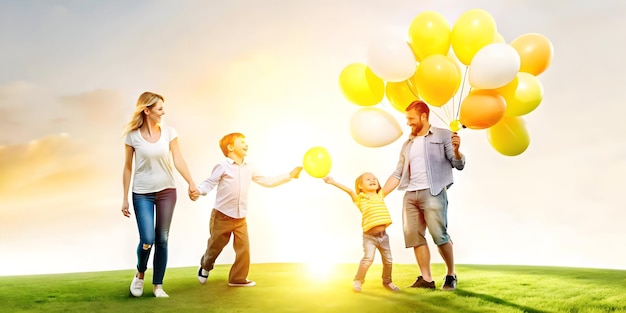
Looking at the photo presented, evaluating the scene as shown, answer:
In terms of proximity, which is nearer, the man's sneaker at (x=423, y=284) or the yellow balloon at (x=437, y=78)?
the yellow balloon at (x=437, y=78)

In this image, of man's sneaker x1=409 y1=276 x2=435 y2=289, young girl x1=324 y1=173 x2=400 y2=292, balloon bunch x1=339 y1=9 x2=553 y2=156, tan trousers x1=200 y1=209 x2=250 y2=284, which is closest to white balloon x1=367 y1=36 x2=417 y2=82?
balloon bunch x1=339 y1=9 x2=553 y2=156

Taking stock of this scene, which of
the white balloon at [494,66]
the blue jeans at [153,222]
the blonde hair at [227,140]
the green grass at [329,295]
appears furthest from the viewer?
the blonde hair at [227,140]

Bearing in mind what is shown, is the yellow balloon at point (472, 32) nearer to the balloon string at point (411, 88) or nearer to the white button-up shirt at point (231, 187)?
the balloon string at point (411, 88)

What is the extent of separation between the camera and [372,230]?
5.75 meters

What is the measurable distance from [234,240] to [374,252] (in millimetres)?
1478

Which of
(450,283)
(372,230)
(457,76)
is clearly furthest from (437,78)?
(450,283)

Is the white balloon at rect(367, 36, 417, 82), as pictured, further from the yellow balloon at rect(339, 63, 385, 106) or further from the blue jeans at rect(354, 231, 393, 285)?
the blue jeans at rect(354, 231, 393, 285)

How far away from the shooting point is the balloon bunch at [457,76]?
5445 mm

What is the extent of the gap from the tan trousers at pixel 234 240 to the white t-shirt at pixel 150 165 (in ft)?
2.62

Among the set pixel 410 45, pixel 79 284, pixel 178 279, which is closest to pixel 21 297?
pixel 79 284

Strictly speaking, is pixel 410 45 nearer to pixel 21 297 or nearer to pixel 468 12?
pixel 468 12

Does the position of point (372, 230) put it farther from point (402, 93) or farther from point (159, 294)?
point (159, 294)

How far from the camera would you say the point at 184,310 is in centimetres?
510

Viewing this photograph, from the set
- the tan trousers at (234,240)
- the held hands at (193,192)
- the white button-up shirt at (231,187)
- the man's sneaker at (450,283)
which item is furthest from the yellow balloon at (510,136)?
the held hands at (193,192)
